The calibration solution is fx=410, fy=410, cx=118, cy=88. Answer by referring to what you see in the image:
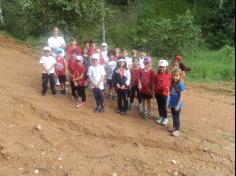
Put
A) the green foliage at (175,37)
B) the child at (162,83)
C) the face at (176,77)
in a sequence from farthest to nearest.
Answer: the green foliage at (175,37) → the child at (162,83) → the face at (176,77)

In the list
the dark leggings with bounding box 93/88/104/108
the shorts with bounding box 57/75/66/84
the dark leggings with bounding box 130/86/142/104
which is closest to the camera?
the dark leggings with bounding box 93/88/104/108

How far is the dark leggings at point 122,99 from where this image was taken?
8969 millimetres

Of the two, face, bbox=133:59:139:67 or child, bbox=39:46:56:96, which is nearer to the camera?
face, bbox=133:59:139:67

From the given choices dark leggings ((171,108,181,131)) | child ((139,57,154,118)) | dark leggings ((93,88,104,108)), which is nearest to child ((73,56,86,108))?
dark leggings ((93,88,104,108))

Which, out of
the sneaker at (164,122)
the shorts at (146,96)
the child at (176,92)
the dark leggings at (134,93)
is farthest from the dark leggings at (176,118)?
the dark leggings at (134,93)

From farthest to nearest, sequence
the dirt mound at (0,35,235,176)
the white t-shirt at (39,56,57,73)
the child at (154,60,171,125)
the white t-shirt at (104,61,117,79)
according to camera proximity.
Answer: the white t-shirt at (104,61,117,79) → the white t-shirt at (39,56,57,73) → the child at (154,60,171,125) → the dirt mound at (0,35,235,176)

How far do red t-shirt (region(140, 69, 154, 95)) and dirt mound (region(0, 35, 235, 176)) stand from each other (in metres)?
0.68

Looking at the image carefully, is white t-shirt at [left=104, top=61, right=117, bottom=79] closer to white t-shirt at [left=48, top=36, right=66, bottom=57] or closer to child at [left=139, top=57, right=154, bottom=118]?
child at [left=139, top=57, right=154, bottom=118]

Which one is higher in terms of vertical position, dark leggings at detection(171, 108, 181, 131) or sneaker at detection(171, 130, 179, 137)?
dark leggings at detection(171, 108, 181, 131)

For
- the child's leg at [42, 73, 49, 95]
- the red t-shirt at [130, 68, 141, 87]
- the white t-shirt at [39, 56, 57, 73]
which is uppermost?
the white t-shirt at [39, 56, 57, 73]

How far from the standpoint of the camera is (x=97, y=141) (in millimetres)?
8031

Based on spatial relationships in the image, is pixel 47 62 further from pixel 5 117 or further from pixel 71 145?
pixel 71 145

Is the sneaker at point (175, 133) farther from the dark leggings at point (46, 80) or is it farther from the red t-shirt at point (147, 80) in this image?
the dark leggings at point (46, 80)

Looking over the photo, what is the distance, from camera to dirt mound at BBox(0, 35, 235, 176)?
7230mm
